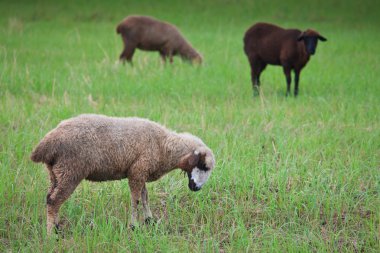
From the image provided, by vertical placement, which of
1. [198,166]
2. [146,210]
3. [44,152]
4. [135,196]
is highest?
[44,152]

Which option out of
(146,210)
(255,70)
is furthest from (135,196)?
(255,70)

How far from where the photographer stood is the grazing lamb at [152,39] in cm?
1476

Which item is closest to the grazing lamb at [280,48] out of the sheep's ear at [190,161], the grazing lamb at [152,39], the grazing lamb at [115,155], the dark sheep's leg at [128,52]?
the grazing lamb at [152,39]

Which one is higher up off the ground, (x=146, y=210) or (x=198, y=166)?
(x=198, y=166)

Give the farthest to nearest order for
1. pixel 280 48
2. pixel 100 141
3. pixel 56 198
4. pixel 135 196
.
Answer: pixel 280 48
pixel 135 196
pixel 100 141
pixel 56 198

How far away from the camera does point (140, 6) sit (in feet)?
93.2

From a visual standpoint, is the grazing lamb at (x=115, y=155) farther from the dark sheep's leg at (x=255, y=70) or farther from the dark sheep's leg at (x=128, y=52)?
the dark sheep's leg at (x=128, y=52)

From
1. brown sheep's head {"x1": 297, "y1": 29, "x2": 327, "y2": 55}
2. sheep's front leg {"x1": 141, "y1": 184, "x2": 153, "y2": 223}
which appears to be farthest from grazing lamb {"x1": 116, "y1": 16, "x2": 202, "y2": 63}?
sheep's front leg {"x1": 141, "y1": 184, "x2": 153, "y2": 223}

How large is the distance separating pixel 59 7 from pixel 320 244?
24.6 metres

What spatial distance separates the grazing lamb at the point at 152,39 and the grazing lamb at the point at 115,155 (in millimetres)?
8896

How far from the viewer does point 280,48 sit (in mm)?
11609

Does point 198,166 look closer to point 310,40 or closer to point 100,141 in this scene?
point 100,141

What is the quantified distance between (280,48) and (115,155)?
6831 millimetres

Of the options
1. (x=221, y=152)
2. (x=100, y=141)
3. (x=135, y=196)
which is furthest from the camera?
(x=221, y=152)
